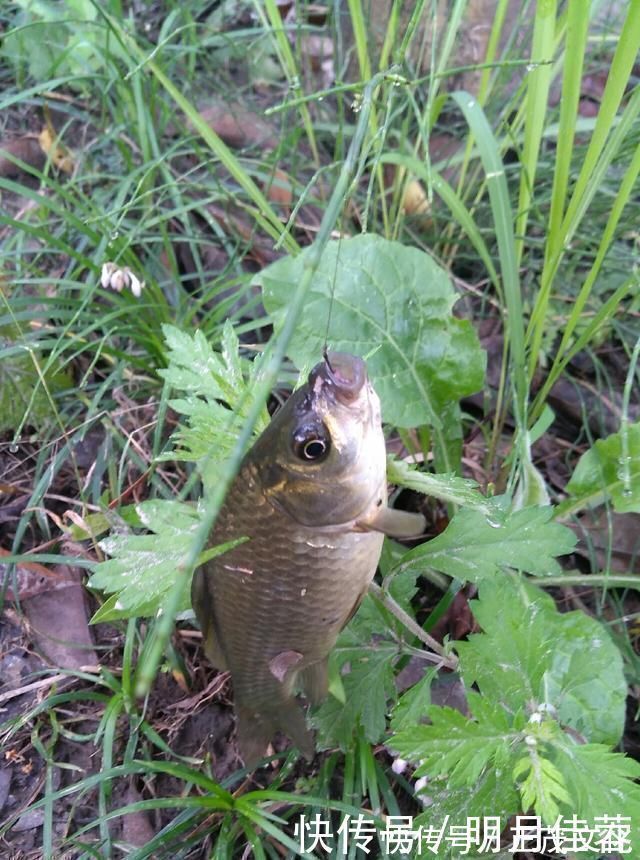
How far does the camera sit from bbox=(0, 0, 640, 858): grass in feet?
6.14

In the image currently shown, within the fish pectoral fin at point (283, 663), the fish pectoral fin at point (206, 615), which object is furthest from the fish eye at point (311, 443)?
the fish pectoral fin at point (283, 663)

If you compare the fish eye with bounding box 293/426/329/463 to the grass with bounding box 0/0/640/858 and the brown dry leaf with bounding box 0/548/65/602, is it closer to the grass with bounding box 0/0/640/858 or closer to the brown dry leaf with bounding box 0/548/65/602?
the grass with bounding box 0/0/640/858

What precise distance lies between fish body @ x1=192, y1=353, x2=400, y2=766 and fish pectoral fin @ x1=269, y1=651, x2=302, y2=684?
6cm

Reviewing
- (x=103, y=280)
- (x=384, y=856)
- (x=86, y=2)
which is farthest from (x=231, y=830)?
(x=86, y=2)

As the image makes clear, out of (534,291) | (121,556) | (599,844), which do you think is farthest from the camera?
(534,291)

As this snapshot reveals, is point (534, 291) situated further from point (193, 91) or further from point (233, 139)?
point (193, 91)

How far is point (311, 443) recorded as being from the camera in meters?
1.39

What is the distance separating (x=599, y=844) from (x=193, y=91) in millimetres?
2852

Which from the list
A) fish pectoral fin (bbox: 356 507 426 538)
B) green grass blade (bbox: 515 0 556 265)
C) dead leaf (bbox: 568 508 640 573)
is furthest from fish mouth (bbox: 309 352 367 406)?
dead leaf (bbox: 568 508 640 573)

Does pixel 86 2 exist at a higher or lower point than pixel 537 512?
higher

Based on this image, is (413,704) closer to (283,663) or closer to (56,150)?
(283,663)

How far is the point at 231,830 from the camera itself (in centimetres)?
187

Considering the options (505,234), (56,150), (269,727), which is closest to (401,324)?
(505,234)

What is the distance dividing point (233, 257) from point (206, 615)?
4.68ft
